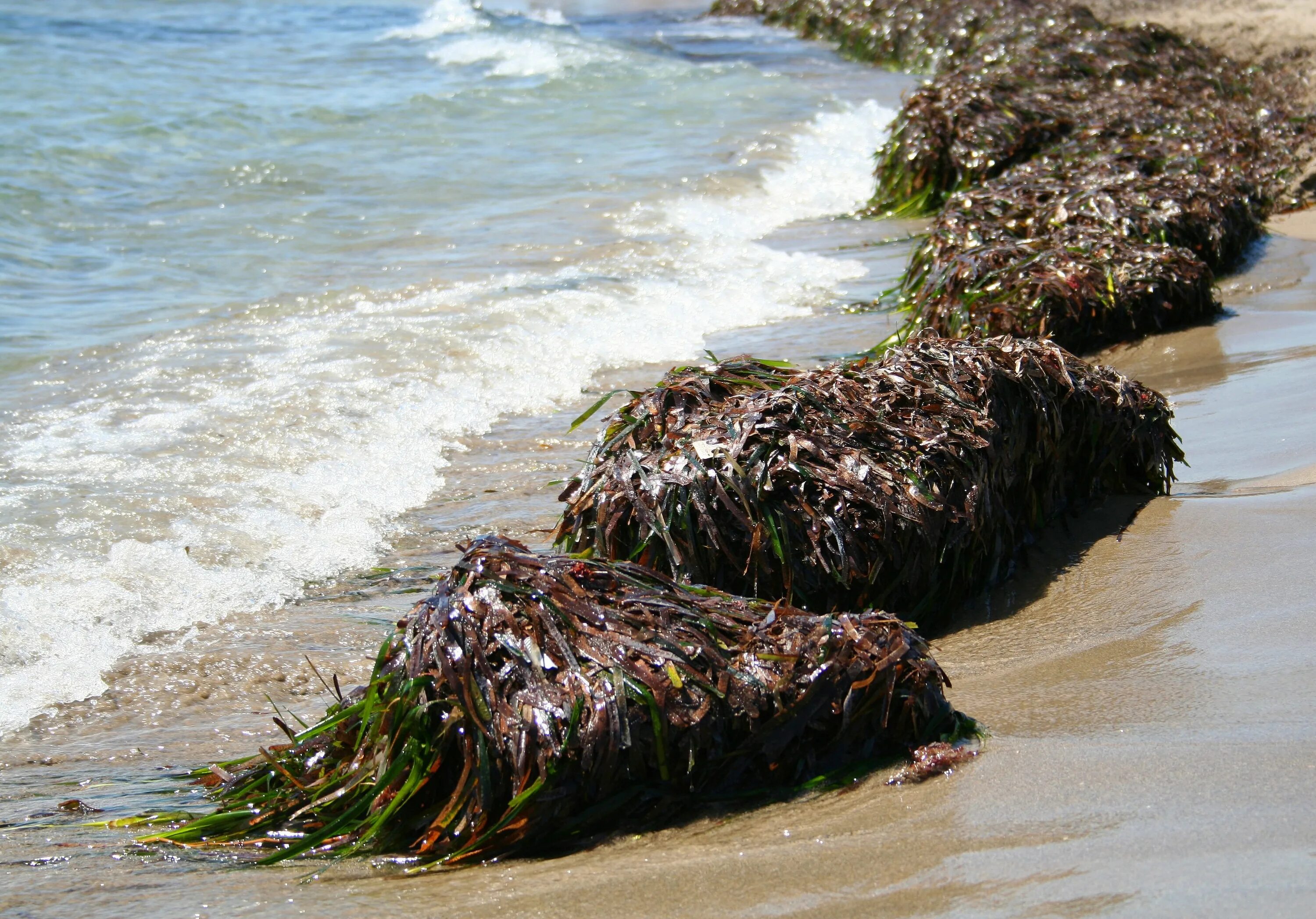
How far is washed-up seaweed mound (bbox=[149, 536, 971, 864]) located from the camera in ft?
7.83

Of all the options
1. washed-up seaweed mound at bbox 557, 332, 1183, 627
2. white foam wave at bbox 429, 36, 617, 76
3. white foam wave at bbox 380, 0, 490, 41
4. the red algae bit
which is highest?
white foam wave at bbox 380, 0, 490, 41

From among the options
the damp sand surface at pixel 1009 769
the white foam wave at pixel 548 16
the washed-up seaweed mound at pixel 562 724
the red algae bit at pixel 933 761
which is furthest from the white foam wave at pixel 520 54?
the red algae bit at pixel 933 761

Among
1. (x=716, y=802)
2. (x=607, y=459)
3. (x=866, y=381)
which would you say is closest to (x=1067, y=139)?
(x=866, y=381)

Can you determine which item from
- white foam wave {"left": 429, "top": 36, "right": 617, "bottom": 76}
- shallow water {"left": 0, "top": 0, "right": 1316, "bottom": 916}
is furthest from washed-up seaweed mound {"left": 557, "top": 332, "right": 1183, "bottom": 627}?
white foam wave {"left": 429, "top": 36, "right": 617, "bottom": 76}

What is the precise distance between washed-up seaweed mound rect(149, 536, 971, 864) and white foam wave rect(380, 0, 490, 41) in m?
18.8

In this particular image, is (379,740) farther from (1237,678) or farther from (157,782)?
(1237,678)

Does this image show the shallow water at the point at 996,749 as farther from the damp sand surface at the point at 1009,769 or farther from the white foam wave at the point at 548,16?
the white foam wave at the point at 548,16

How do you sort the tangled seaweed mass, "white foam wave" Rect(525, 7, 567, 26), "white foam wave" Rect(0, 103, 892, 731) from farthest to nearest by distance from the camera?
"white foam wave" Rect(525, 7, 567, 26) < the tangled seaweed mass < "white foam wave" Rect(0, 103, 892, 731)

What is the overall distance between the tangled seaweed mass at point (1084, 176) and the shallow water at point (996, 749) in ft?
3.37

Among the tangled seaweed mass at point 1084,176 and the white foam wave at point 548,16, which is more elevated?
the white foam wave at point 548,16

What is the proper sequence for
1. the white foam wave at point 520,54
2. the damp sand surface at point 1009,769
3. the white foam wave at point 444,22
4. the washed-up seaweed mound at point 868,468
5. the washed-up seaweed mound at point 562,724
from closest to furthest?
1. the damp sand surface at point 1009,769
2. the washed-up seaweed mound at point 562,724
3. the washed-up seaweed mound at point 868,468
4. the white foam wave at point 520,54
5. the white foam wave at point 444,22

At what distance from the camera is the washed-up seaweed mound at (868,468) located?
3.19 metres

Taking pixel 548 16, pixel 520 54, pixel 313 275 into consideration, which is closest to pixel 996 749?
pixel 313 275

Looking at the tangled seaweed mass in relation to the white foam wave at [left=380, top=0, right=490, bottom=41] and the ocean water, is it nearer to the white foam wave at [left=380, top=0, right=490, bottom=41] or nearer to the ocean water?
the ocean water
